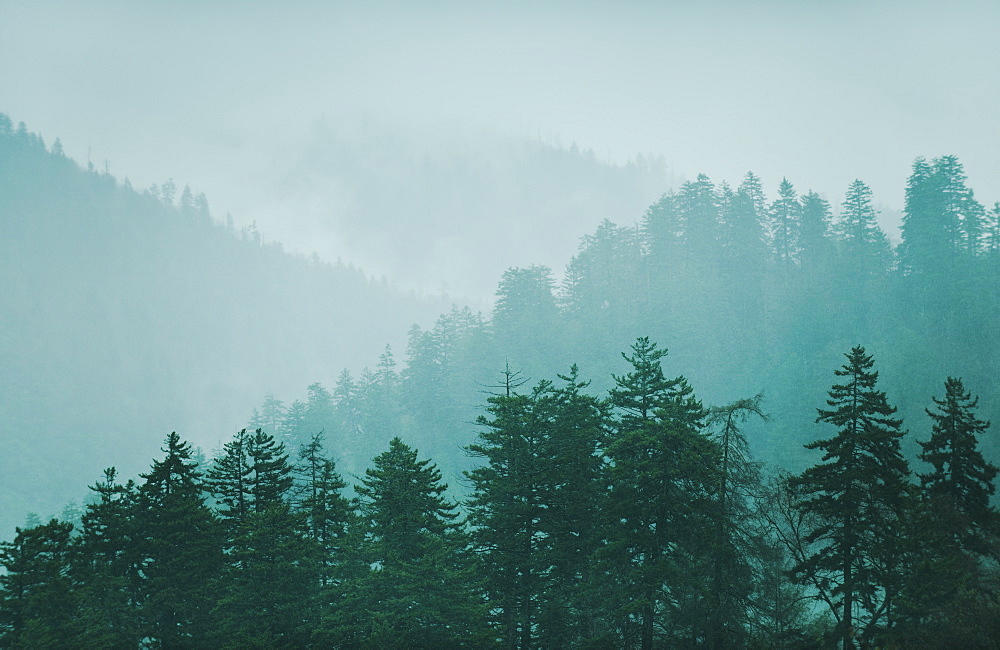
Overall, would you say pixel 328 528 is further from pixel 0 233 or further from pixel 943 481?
pixel 0 233

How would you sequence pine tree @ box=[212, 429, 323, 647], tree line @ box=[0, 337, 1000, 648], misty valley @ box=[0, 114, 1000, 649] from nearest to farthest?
1. tree line @ box=[0, 337, 1000, 648]
2. misty valley @ box=[0, 114, 1000, 649]
3. pine tree @ box=[212, 429, 323, 647]

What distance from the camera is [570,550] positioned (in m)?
19.9

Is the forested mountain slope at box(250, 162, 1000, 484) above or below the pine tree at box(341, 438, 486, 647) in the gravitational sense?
above

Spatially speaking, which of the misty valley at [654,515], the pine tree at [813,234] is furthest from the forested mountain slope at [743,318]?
the misty valley at [654,515]

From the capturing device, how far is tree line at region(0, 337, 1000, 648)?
16.8m

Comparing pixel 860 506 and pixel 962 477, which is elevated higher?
pixel 962 477

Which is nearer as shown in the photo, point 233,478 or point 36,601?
point 36,601

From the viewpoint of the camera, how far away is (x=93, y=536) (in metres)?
21.2

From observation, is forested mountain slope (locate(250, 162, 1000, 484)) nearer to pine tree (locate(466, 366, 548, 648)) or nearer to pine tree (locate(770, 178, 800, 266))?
pine tree (locate(770, 178, 800, 266))

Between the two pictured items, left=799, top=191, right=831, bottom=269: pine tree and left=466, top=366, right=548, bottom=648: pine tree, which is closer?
left=466, top=366, right=548, bottom=648: pine tree

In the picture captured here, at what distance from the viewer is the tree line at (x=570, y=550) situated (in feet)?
55.2

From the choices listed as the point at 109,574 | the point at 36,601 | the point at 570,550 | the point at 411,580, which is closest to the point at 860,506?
the point at 570,550

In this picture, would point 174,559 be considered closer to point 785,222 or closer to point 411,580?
point 411,580

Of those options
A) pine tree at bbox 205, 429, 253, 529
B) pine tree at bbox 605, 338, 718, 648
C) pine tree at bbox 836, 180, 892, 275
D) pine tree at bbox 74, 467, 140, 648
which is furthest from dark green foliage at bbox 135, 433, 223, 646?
pine tree at bbox 836, 180, 892, 275
